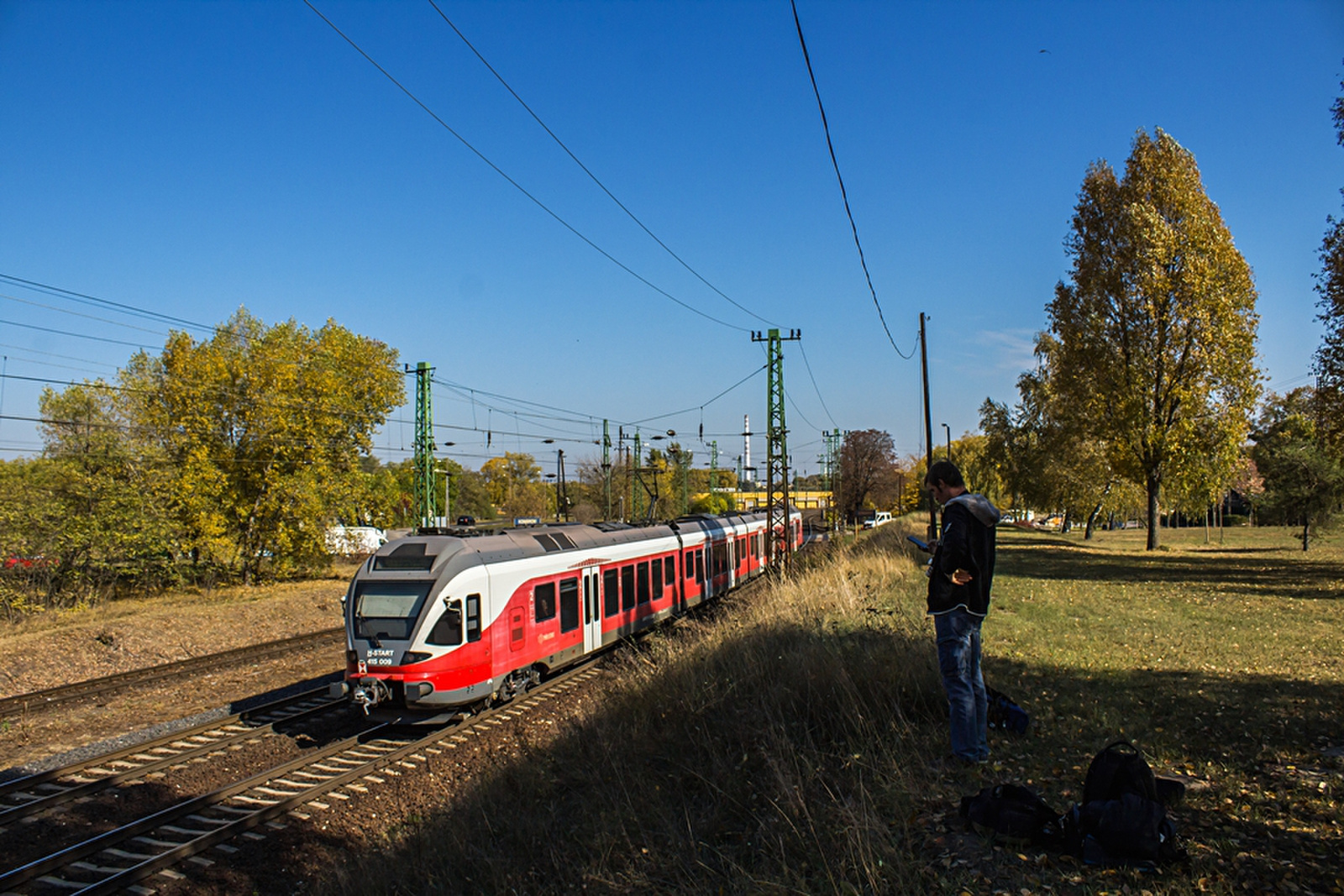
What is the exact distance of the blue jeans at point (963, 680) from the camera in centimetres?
500

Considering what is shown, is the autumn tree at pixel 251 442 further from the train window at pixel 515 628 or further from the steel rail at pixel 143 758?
the train window at pixel 515 628

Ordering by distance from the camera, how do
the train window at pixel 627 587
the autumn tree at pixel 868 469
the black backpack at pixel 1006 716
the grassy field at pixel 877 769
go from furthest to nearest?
the autumn tree at pixel 868 469 → the train window at pixel 627 587 → the black backpack at pixel 1006 716 → the grassy field at pixel 877 769

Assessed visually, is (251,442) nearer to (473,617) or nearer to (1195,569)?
(473,617)

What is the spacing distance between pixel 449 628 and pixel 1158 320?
1017 inches

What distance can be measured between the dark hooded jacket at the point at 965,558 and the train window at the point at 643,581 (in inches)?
417

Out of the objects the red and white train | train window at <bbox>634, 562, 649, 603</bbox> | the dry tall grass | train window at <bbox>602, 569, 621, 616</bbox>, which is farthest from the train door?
the dry tall grass

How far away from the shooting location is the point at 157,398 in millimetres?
Result: 24375

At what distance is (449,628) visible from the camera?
9.75m

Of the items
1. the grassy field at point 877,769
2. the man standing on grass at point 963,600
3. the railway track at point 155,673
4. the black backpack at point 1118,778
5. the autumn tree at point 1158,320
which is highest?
the autumn tree at point 1158,320

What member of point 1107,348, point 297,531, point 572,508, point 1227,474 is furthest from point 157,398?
point 572,508

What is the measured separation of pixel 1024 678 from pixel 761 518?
21.1 metres

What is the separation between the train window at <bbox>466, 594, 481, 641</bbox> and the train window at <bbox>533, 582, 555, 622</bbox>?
4.43 ft

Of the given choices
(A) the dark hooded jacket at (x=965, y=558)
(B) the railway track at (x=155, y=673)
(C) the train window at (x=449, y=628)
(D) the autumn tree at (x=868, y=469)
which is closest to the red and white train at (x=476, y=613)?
(C) the train window at (x=449, y=628)

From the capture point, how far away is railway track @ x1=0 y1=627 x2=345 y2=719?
12.3 meters
